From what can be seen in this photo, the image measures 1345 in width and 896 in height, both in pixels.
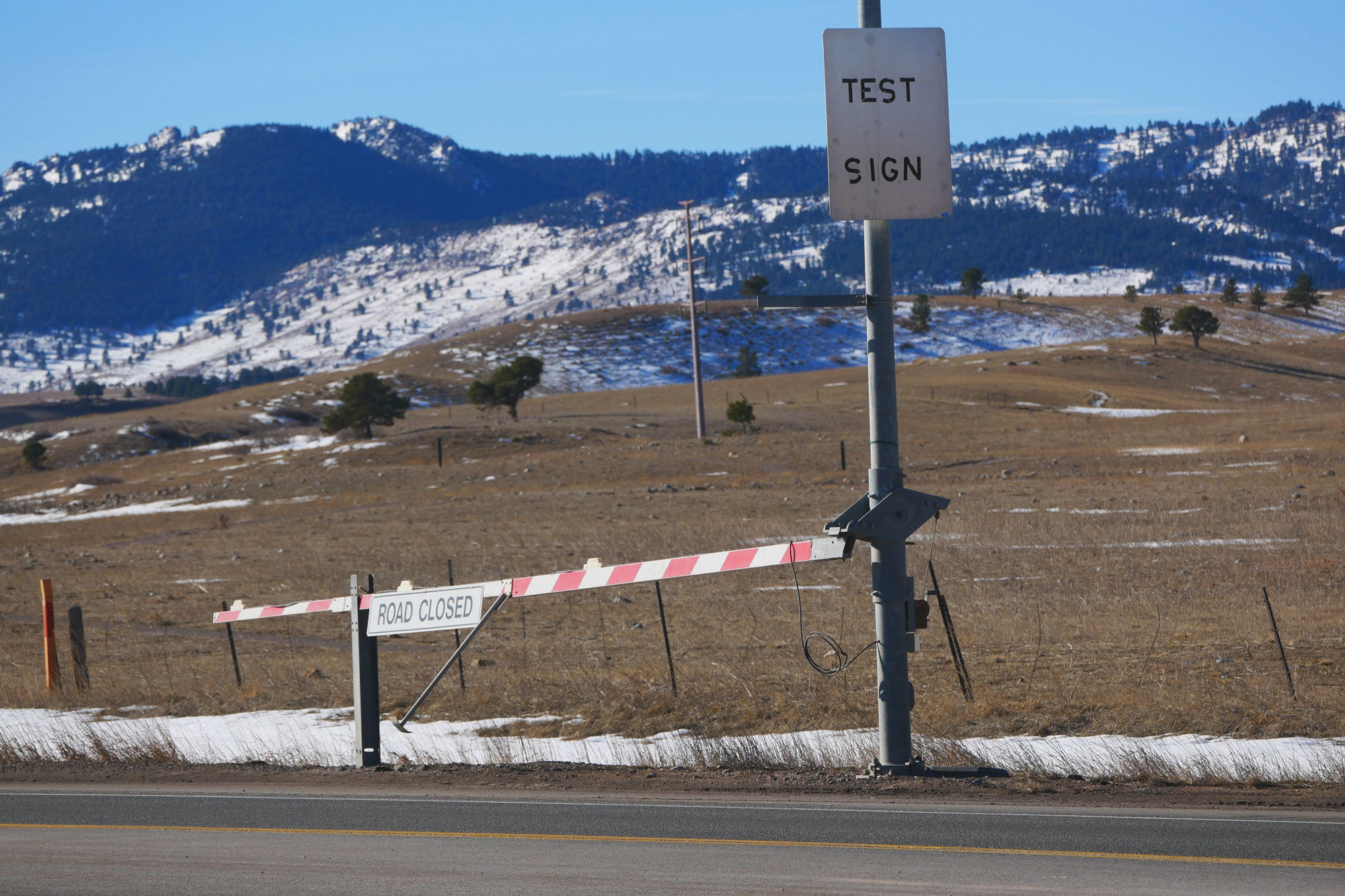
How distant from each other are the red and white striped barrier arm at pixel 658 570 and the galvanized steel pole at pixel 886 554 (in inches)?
19.1

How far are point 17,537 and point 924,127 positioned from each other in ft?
153

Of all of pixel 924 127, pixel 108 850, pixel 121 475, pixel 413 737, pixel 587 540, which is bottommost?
pixel 121 475

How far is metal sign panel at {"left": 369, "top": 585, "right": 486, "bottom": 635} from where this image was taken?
9828 millimetres

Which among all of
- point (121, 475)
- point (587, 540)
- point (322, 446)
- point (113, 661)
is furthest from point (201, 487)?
point (113, 661)

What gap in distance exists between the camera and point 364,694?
10.5 meters

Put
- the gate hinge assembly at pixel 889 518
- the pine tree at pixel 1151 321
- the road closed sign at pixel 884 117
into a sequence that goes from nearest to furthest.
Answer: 1. the road closed sign at pixel 884 117
2. the gate hinge assembly at pixel 889 518
3. the pine tree at pixel 1151 321

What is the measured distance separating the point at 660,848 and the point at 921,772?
2.48 meters

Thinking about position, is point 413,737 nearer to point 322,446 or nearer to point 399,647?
point 399,647

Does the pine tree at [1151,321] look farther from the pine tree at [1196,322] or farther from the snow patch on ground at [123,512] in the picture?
the snow patch on ground at [123,512]

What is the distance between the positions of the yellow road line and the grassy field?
3.76 m

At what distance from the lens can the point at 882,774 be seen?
9.03 metres

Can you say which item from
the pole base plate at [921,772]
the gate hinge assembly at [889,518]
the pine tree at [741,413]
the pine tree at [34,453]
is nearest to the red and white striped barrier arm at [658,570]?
the gate hinge assembly at [889,518]

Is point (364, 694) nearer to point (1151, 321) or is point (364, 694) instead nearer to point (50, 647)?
point (50, 647)

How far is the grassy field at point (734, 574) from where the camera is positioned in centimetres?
1254
